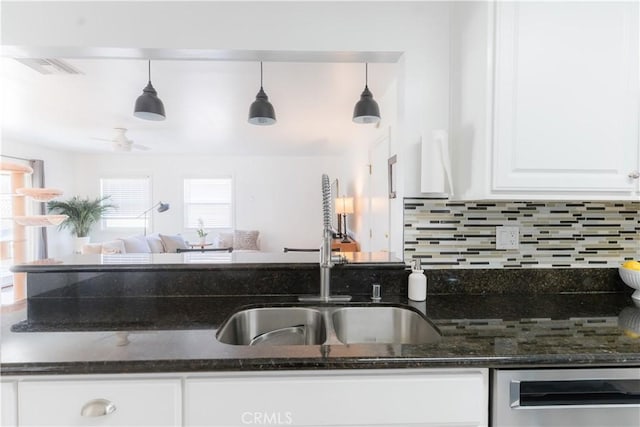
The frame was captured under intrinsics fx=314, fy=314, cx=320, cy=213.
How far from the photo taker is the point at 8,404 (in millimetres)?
812

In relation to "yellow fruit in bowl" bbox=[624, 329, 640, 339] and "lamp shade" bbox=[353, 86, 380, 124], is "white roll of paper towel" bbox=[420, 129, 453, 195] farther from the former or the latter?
"lamp shade" bbox=[353, 86, 380, 124]

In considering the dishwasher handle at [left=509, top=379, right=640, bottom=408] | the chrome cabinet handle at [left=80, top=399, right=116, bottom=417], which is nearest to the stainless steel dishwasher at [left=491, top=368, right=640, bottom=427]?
the dishwasher handle at [left=509, top=379, right=640, bottom=408]

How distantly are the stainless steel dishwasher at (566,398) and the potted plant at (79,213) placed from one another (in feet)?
21.2

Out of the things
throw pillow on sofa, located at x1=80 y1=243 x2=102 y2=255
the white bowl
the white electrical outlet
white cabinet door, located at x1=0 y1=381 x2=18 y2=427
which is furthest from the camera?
throw pillow on sofa, located at x1=80 y1=243 x2=102 y2=255

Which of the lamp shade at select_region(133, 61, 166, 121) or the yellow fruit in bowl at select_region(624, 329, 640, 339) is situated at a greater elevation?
the lamp shade at select_region(133, 61, 166, 121)

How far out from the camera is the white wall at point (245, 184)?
5.81 m

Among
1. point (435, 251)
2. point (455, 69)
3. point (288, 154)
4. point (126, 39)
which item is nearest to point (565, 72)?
point (455, 69)

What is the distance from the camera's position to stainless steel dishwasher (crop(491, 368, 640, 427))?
84 centimetres

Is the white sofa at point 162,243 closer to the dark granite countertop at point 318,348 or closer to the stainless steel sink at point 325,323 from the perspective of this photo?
the dark granite countertop at point 318,348

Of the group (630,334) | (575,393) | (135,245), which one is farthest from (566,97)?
(135,245)

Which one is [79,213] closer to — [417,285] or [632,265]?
[417,285]

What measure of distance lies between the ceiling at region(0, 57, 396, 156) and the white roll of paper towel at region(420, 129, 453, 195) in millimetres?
989

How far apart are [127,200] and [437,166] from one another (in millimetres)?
6085

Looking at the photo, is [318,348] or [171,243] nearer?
[318,348]
